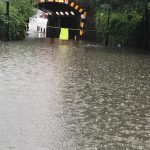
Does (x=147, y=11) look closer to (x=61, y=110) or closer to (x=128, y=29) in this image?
(x=128, y=29)

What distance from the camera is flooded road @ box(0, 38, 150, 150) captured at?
859cm

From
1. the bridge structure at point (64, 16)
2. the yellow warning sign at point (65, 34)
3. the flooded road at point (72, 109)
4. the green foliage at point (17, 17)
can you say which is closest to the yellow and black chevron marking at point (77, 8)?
the bridge structure at point (64, 16)

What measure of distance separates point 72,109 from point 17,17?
99.1ft

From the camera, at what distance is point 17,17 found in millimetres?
40812

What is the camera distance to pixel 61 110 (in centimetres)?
1106

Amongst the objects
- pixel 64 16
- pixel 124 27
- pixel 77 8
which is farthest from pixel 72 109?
pixel 64 16

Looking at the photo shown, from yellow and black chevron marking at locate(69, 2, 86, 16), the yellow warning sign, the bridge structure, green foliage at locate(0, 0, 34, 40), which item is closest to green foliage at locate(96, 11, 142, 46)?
green foliage at locate(0, 0, 34, 40)

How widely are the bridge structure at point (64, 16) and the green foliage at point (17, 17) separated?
10.6 m

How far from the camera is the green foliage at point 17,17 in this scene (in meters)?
37.9

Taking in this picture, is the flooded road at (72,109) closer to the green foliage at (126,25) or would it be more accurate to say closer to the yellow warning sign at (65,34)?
the green foliage at (126,25)

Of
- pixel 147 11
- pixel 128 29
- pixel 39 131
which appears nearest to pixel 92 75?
pixel 39 131

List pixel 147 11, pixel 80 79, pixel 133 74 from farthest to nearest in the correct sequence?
pixel 147 11 < pixel 133 74 < pixel 80 79

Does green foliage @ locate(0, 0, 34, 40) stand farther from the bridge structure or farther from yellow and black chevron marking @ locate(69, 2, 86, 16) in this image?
the bridge structure

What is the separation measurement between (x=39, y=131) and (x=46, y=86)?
5249 mm
